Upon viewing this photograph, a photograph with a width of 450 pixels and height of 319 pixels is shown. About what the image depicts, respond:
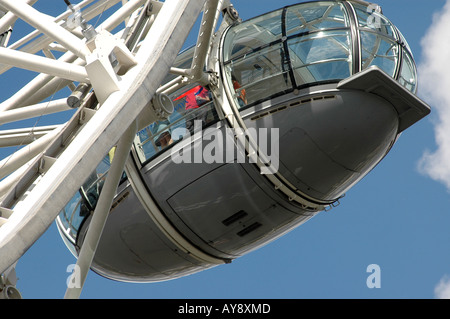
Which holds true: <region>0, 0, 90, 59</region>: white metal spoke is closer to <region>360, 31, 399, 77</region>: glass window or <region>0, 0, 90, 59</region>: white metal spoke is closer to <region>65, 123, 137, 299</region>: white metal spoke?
<region>65, 123, 137, 299</region>: white metal spoke

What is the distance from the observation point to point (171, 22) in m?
10.4

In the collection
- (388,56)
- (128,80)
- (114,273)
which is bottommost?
(114,273)

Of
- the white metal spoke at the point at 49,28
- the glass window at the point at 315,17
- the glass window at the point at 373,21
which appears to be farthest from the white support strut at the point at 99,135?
the glass window at the point at 373,21

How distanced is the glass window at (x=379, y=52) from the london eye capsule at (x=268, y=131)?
2 centimetres

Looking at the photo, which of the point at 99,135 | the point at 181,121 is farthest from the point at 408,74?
the point at 99,135

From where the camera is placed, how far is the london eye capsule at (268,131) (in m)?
12.8

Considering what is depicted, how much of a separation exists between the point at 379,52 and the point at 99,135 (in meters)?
5.62

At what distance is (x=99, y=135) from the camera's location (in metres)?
9.40

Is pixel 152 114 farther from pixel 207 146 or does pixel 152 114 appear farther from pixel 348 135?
pixel 348 135

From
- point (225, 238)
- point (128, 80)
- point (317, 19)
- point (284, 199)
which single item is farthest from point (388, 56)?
point (128, 80)

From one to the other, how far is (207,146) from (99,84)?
346 cm

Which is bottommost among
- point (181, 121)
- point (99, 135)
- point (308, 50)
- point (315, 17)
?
point (181, 121)

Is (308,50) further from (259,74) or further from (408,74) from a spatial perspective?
(408,74)

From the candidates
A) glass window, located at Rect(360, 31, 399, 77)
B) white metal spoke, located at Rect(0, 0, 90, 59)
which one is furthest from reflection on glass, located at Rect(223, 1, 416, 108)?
white metal spoke, located at Rect(0, 0, 90, 59)
